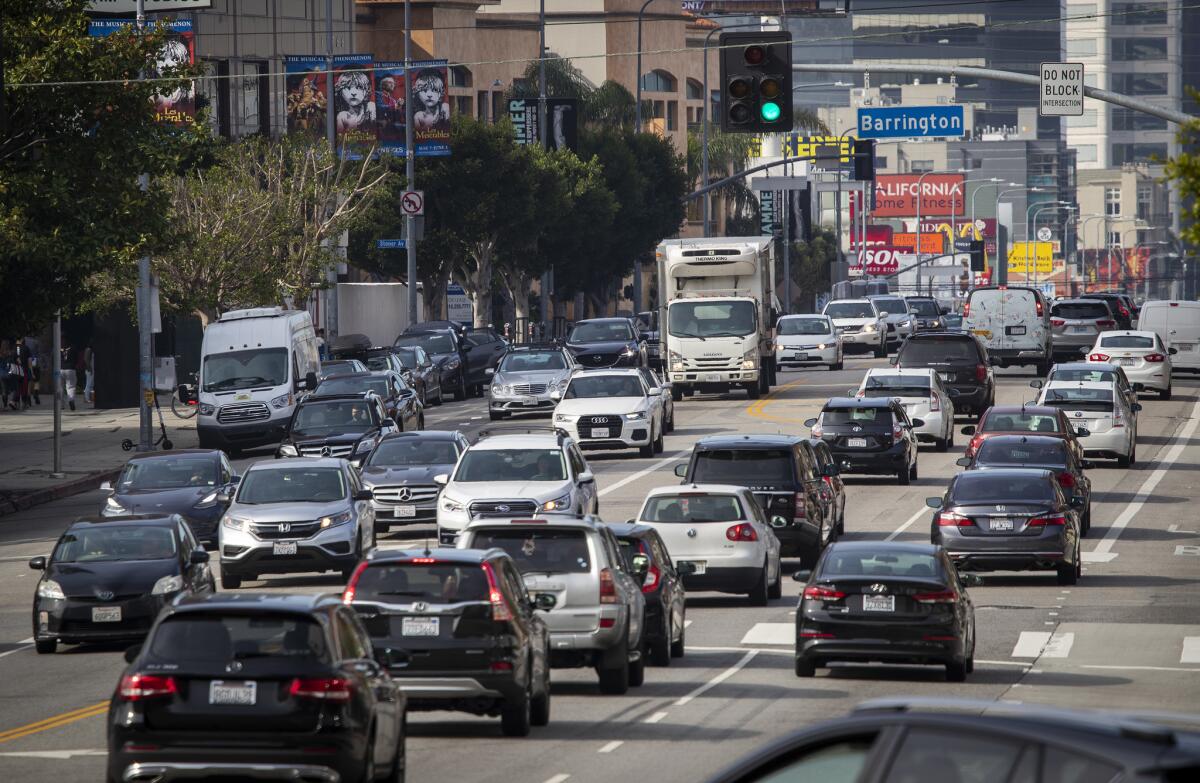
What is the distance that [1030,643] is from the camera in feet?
74.3

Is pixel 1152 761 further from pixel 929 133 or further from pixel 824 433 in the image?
pixel 929 133

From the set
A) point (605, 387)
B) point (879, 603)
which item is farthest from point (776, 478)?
point (605, 387)

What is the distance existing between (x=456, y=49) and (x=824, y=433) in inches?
2809

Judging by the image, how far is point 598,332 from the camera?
2298 inches

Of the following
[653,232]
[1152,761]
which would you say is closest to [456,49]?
[653,232]

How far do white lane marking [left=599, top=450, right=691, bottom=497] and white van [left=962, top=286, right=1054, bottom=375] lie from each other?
17776 mm

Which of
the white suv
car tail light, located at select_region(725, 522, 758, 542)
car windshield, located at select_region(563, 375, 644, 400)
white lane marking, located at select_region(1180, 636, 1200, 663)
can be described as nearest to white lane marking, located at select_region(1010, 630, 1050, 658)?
white lane marking, located at select_region(1180, 636, 1200, 663)

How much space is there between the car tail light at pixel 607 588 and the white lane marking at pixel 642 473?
60.3 ft

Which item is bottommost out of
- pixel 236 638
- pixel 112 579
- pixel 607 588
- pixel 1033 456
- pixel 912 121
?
pixel 112 579

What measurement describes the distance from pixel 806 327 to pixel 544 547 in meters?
47.6

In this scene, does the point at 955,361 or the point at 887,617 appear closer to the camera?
the point at 887,617

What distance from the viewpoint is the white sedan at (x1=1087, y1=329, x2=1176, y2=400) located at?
2047 inches

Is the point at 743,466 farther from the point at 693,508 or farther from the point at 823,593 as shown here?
the point at 823,593

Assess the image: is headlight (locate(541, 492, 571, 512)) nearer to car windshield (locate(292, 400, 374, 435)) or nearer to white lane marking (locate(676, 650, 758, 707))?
white lane marking (locate(676, 650, 758, 707))
